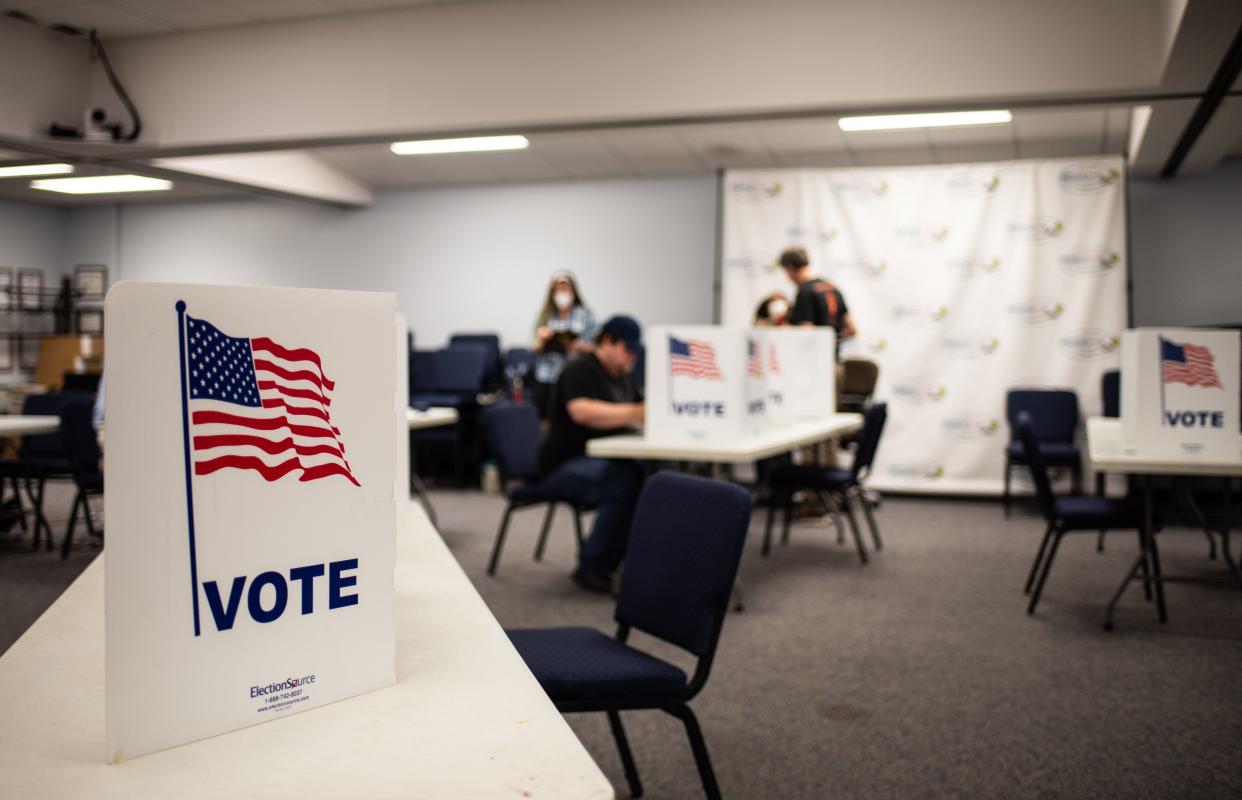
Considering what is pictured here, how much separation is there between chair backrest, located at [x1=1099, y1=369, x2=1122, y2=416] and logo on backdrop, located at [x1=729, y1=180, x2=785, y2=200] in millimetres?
2752

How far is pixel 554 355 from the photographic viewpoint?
7.58 m

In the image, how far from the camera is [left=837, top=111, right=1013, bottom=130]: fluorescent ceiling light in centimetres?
582

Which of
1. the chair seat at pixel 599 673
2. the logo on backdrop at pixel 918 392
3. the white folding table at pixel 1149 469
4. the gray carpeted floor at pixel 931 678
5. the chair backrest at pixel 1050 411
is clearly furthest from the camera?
the logo on backdrop at pixel 918 392

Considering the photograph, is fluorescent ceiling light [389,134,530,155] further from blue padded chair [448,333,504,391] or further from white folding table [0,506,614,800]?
white folding table [0,506,614,800]

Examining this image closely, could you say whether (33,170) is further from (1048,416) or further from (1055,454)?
(1048,416)

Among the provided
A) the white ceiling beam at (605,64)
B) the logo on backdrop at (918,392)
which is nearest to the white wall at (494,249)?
the logo on backdrop at (918,392)

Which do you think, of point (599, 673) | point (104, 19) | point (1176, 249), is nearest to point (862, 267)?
point (1176, 249)

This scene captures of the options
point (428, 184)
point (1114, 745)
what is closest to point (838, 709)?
point (1114, 745)

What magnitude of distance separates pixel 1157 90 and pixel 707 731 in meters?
Result: 3.96

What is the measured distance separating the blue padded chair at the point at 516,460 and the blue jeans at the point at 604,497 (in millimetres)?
88

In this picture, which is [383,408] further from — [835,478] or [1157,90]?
[1157,90]

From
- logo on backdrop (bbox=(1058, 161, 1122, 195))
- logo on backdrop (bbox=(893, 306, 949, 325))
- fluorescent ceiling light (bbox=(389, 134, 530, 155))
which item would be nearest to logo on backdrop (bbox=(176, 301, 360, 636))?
fluorescent ceiling light (bbox=(389, 134, 530, 155))

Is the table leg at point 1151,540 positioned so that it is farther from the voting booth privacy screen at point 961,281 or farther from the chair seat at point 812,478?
the voting booth privacy screen at point 961,281

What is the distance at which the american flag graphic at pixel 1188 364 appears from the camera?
11.9ft
